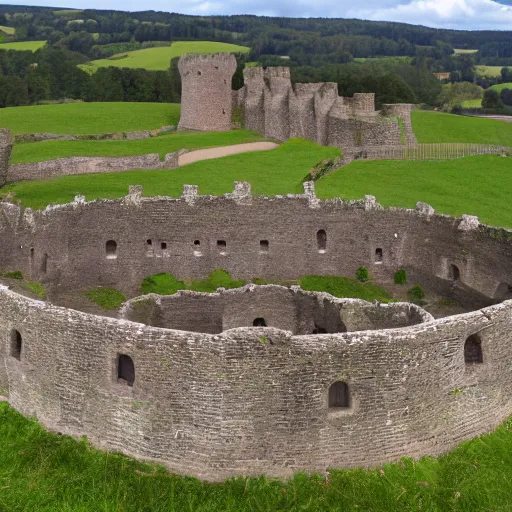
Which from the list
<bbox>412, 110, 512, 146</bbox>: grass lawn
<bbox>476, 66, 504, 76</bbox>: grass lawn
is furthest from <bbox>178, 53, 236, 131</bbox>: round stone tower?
<bbox>476, 66, 504, 76</bbox>: grass lawn

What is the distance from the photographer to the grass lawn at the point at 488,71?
570 ft

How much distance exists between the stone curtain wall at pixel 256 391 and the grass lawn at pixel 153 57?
96583 mm

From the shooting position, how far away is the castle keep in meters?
52.4

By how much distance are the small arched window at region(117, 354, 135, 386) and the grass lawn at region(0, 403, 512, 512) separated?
1848 millimetres

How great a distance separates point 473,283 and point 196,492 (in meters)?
15.8

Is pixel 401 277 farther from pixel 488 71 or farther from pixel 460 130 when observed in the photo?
pixel 488 71

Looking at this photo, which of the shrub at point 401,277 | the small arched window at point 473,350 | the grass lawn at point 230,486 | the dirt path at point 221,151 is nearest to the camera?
the grass lawn at point 230,486

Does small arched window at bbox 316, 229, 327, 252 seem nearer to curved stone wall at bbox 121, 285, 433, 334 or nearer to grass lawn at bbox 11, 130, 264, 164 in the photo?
curved stone wall at bbox 121, 285, 433, 334

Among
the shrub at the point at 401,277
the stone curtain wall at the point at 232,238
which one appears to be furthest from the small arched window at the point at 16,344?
the shrub at the point at 401,277

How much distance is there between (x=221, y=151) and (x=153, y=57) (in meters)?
85.3

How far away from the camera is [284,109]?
192 ft

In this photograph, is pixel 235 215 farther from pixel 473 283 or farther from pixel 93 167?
pixel 93 167

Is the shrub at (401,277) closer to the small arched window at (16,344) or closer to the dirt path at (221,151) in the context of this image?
the small arched window at (16,344)

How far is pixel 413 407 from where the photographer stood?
19.2m
